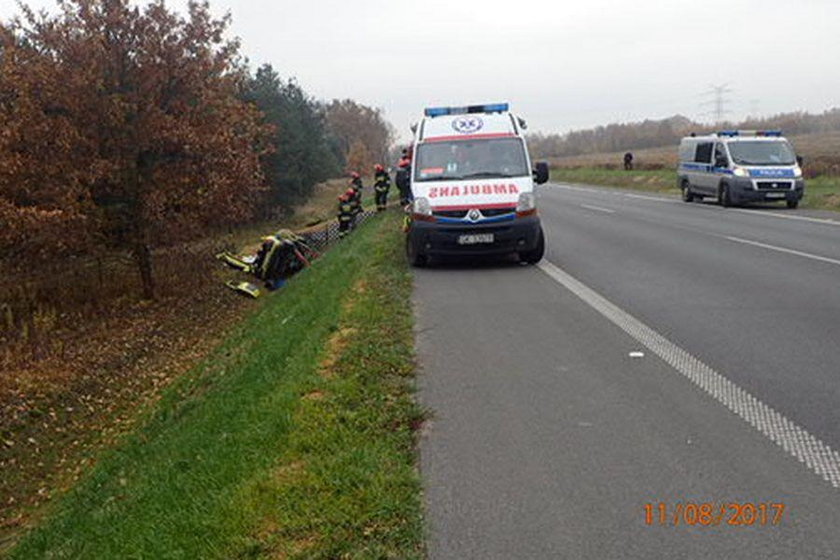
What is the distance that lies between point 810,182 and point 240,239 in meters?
23.6

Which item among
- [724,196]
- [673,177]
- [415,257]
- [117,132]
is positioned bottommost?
[673,177]

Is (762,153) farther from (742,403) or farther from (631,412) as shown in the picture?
(631,412)

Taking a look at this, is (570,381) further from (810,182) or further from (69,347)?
(810,182)

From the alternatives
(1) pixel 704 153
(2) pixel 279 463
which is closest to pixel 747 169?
(1) pixel 704 153

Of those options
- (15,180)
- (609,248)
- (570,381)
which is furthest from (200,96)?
(570,381)

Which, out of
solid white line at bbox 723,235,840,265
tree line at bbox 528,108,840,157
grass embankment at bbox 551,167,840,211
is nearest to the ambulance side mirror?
solid white line at bbox 723,235,840,265

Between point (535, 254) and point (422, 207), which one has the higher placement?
point (422, 207)

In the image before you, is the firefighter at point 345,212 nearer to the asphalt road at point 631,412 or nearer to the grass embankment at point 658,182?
the asphalt road at point 631,412

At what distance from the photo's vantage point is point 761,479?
4.00 m

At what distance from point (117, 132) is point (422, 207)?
8063 millimetres

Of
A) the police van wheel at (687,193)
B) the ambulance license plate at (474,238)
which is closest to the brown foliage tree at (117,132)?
the ambulance license plate at (474,238)

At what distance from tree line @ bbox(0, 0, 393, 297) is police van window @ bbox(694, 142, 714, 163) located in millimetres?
14658

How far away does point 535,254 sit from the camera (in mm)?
11898

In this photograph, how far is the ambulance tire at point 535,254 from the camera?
11.8 metres
